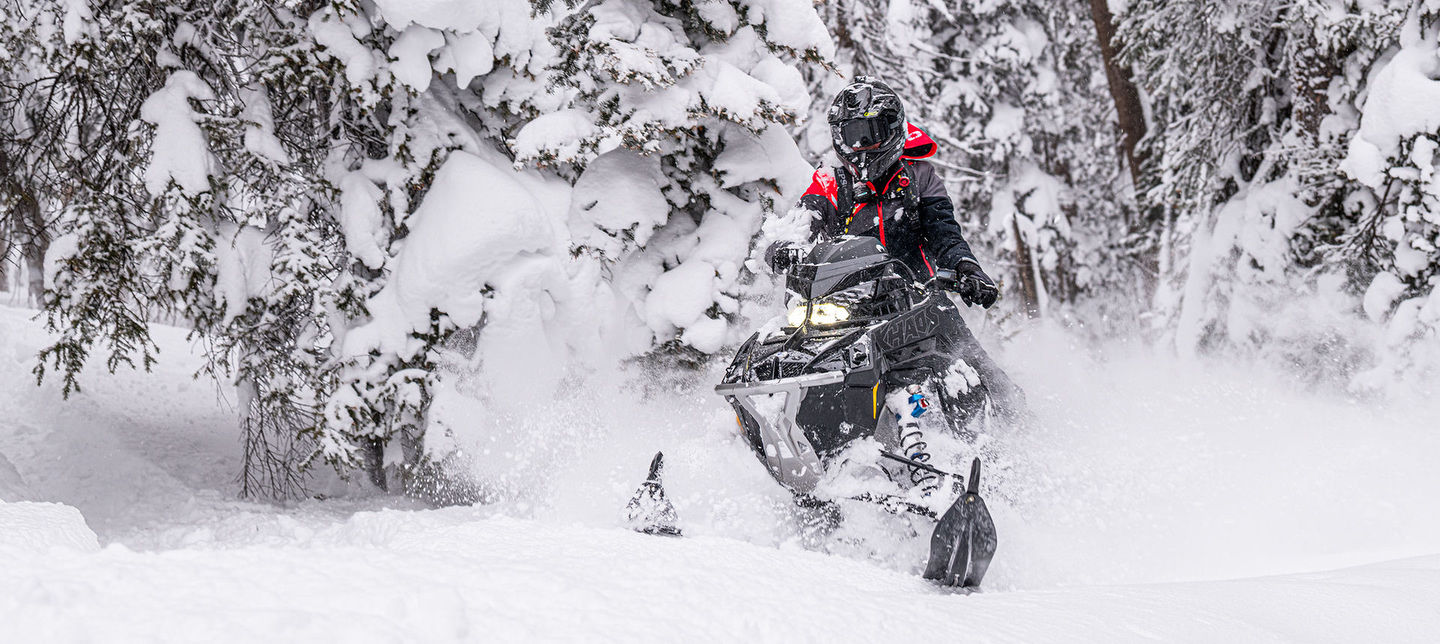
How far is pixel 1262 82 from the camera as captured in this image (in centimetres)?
1083

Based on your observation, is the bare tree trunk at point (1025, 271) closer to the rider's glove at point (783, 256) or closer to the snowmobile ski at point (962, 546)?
the rider's glove at point (783, 256)

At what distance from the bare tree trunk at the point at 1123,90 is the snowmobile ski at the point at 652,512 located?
1082cm

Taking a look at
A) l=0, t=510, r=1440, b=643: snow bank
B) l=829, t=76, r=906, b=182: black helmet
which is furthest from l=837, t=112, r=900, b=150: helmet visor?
l=0, t=510, r=1440, b=643: snow bank

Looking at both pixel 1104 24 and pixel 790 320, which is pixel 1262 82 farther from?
pixel 790 320

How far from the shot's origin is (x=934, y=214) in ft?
17.9

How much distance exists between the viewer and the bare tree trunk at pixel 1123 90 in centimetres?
1316

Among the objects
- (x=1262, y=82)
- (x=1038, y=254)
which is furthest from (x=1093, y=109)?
(x=1262, y=82)

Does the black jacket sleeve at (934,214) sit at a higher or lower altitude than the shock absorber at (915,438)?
higher

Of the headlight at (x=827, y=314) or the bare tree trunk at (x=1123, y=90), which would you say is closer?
the headlight at (x=827, y=314)

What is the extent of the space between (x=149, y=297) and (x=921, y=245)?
204 inches

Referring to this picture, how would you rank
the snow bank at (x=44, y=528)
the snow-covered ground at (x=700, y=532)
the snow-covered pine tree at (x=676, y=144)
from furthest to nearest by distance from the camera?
1. the snow-covered pine tree at (x=676, y=144)
2. the snow bank at (x=44, y=528)
3. the snow-covered ground at (x=700, y=532)

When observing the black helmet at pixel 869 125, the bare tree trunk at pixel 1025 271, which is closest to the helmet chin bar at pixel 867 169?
the black helmet at pixel 869 125

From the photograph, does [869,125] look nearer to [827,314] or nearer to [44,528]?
[827,314]

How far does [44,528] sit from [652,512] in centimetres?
243
